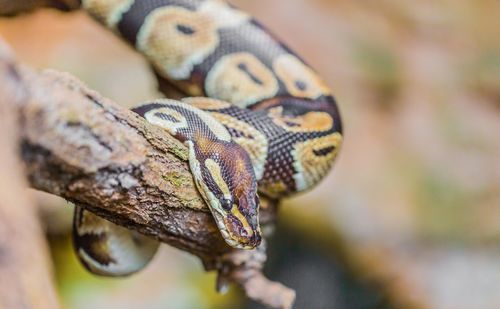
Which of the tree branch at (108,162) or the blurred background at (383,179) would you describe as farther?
the blurred background at (383,179)

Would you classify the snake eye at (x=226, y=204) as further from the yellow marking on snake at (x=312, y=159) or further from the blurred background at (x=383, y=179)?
the blurred background at (x=383, y=179)

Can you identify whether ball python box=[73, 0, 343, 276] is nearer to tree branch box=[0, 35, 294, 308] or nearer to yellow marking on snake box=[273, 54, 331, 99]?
yellow marking on snake box=[273, 54, 331, 99]

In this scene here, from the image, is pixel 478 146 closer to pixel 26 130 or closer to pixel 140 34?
pixel 140 34

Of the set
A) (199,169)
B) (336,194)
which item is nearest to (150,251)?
(199,169)

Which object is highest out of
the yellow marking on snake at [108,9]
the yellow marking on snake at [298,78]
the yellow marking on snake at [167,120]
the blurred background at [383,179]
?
the yellow marking on snake at [167,120]

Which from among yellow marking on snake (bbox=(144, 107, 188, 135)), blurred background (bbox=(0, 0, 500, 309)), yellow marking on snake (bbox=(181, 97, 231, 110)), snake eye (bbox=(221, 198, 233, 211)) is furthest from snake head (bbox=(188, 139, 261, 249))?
blurred background (bbox=(0, 0, 500, 309))

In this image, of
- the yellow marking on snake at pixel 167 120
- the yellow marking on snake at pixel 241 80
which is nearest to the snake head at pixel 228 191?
the yellow marking on snake at pixel 167 120

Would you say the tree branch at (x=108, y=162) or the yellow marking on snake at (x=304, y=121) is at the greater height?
the tree branch at (x=108, y=162)
